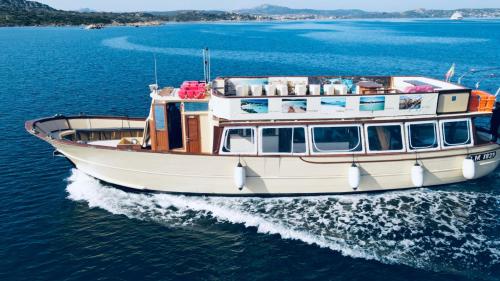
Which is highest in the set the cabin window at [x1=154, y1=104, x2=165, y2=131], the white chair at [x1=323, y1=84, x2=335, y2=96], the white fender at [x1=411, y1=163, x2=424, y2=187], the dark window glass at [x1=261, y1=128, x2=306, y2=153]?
the white chair at [x1=323, y1=84, x2=335, y2=96]

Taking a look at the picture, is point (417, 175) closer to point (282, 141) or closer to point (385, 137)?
point (385, 137)

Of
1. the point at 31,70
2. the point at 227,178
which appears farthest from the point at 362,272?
the point at 31,70

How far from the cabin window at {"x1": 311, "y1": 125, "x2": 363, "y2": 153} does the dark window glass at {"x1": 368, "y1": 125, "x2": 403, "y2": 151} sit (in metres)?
0.65

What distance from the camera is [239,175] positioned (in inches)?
673

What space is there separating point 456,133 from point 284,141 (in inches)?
330

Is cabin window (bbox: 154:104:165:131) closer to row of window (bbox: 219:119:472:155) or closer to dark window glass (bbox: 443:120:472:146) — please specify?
row of window (bbox: 219:119:472:155)

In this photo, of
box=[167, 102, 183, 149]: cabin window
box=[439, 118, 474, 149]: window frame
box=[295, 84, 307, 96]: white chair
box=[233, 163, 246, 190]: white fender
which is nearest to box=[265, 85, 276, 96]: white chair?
box=[295, 84, 307, 96]: white chair

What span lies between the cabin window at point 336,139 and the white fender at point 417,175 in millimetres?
2526

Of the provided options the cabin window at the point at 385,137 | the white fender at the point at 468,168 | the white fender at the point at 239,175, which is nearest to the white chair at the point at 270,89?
the white fender at the point at 239,175

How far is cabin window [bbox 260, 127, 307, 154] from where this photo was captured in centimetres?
1795

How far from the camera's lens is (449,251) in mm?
14891

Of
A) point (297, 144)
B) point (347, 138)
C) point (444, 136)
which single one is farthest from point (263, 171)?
point (444, 136)

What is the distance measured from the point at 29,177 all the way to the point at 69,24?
187729 mm

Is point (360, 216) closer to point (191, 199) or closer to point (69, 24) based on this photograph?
point (191, 199)
